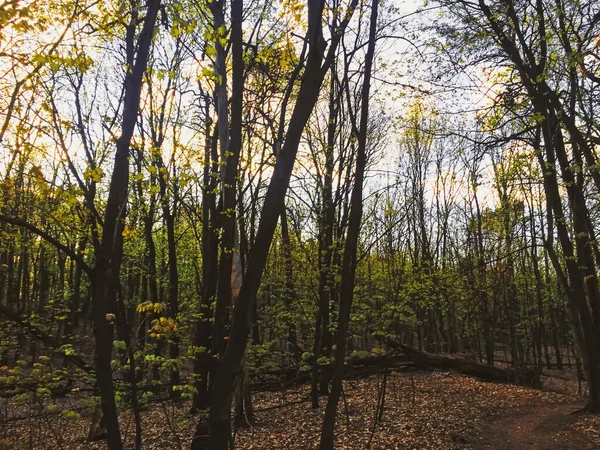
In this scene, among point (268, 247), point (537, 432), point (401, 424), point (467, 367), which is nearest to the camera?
point (268, 247)

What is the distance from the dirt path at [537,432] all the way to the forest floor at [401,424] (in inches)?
0.6

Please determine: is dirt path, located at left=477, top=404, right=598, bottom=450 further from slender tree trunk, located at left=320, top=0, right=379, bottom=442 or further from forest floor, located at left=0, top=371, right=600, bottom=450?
slender tree trunk, located at left=320, top=0, right=379, bottom=442

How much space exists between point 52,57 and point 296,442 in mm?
7824

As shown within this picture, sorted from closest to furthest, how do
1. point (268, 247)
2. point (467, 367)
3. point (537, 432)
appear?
point (268, 247) < point (537, 432) < point (467, 367)

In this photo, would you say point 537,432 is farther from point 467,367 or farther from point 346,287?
point 467,367

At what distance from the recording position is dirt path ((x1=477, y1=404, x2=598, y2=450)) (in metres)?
7.66

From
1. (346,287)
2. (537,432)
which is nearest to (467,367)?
(537,432)

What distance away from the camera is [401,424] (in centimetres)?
912

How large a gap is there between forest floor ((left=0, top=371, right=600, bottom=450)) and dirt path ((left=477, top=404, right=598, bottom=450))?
0.02 m

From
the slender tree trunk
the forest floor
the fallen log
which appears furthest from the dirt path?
the fallen log

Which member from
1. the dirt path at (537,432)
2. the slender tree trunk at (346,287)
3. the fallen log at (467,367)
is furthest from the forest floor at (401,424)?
the slender tree trunk at (346,287)

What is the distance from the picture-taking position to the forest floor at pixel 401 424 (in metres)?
8.00

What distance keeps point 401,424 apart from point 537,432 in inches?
108

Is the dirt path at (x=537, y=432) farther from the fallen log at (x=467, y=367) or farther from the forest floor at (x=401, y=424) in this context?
the fallen log at (x=467, y=367)
